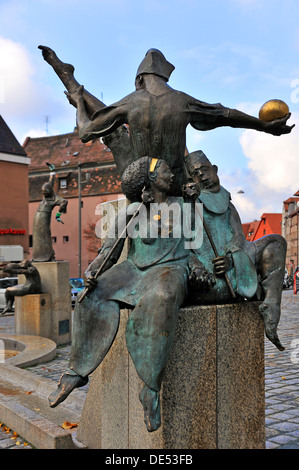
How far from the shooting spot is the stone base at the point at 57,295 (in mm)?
10320

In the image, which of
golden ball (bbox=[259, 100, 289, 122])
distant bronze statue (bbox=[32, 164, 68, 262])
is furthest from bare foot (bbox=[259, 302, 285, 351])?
distant bronze statue (bbox=[32, 164, 68, 262])

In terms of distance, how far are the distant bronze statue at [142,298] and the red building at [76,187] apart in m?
36.4

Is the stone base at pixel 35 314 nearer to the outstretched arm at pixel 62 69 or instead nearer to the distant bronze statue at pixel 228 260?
the outstretched arm at pixel 62 69

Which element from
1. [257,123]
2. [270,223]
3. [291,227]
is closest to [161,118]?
[257,123]

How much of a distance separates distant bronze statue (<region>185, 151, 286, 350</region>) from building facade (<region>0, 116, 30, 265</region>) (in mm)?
31302

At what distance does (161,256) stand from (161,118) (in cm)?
98

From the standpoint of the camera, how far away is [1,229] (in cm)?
3378

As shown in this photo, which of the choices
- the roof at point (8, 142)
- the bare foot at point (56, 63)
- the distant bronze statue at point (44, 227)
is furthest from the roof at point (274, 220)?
the bare foot at point (56, 63)

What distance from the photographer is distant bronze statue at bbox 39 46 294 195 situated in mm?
3531

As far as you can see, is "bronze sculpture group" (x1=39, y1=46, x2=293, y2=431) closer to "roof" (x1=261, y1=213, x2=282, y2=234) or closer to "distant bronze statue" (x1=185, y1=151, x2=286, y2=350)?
"distant bronze statue" (x1=185, y1=151, x2=286, y2=350)

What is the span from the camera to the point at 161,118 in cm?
352
